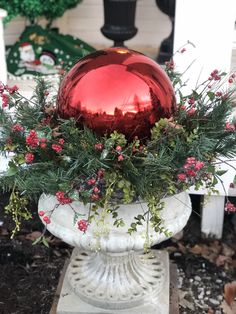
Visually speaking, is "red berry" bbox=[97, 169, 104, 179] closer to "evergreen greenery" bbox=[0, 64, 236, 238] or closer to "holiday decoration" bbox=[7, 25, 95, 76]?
"evergreen greenery" bbox=[0, 64, 236, 238]

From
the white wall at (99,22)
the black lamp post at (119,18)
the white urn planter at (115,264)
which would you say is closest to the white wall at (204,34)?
the white urn planter at (115,264)

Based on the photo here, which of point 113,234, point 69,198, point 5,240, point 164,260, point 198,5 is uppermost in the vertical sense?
point 198,5

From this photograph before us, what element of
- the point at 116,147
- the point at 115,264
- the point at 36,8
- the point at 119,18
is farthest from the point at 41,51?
the point at 116,147

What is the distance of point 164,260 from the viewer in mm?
2543

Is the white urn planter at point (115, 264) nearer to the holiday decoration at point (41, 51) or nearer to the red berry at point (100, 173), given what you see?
the red berry at point (100, 173)

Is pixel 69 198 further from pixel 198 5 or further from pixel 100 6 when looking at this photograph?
pixel 100 6

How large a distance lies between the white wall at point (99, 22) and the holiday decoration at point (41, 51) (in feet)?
1.63

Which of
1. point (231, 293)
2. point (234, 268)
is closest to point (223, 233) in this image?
point (234, 268)

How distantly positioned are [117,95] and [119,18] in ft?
7.34

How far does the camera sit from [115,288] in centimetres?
225

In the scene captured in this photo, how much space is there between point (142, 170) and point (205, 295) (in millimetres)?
1158

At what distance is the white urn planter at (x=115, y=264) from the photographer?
1.95m

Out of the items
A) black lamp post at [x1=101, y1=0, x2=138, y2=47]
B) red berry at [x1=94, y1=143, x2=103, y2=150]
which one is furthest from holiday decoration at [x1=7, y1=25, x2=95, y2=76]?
red berry at [x1=94, y1=143, x2=103, y2=150]

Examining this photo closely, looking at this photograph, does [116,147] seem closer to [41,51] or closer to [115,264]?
[115,264]
